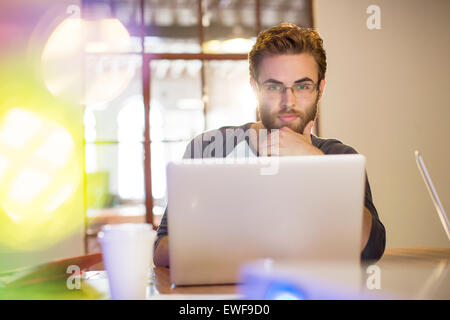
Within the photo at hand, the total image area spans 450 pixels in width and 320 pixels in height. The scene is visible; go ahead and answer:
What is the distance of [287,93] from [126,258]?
3.78ft

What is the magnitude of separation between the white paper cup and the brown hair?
3.84 ft

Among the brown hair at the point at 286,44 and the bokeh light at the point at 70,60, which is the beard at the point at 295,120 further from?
the bokeh light at the point at 70,60

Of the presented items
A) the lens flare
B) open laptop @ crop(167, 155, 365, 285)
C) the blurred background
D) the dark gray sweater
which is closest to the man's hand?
open laptop @ crop(167, 155, 365, 285)

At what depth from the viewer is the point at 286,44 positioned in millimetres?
1779

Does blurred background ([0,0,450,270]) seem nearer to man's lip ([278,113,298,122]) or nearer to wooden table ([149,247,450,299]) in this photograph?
man's lip ([278,113,298,122])

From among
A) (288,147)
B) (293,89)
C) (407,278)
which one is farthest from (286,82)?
(407,278)

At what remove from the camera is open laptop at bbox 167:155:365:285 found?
860mm

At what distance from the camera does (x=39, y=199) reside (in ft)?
11.1

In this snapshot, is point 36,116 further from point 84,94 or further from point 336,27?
point 336,27

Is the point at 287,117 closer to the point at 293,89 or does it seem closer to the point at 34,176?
the point at 293,89

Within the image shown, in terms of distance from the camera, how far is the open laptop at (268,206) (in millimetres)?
860

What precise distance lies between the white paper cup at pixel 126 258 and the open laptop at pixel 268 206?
0.09 m

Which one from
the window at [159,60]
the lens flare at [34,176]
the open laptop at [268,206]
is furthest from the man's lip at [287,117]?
the lens flare at [34,176]

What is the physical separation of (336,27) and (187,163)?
3276mm
